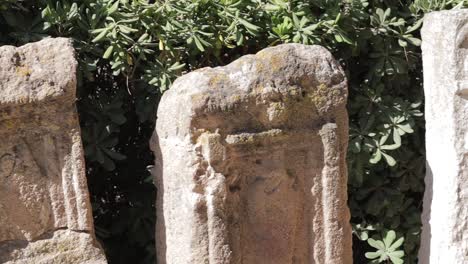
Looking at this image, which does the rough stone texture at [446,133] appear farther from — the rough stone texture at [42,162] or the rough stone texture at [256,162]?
the rough stone texture at [42,162]

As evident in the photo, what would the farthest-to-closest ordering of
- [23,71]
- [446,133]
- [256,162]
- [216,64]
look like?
[216,64]
[446,133]
[256,162]
[23,71]

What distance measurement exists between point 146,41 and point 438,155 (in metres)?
1.30

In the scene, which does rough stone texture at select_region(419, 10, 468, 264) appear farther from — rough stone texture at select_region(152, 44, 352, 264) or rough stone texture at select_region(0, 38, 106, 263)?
rough stone texture at select_region(0, 38, 106, 263)

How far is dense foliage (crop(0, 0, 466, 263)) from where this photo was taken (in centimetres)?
377

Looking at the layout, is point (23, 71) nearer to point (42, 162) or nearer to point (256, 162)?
point (42, 162)

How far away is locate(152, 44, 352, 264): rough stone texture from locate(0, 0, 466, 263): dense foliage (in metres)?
0.54

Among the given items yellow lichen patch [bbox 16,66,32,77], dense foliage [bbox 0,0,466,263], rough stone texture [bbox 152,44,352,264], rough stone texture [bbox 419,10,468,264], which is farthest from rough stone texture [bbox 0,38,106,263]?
rough stone texture [bbox 419,10,468,264]

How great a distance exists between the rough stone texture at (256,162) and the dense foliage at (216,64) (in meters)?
0.54

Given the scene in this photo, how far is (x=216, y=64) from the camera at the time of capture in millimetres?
4086

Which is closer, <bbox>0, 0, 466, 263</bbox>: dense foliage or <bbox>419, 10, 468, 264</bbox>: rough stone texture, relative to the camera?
<bbox>419, 10, 468, 264</bbox>: rough stone texture

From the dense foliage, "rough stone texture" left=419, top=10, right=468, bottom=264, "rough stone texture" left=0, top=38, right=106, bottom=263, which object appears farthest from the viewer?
the dense foliage

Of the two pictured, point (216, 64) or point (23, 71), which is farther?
point (216, 64)

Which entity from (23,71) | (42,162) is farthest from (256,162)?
(23,71)

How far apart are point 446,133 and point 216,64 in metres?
1.06
